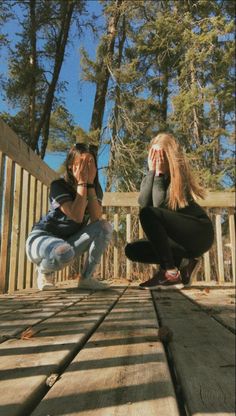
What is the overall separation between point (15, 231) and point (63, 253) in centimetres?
50

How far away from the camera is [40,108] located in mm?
7188

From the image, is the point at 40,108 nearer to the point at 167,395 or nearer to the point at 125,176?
the point at 125,176

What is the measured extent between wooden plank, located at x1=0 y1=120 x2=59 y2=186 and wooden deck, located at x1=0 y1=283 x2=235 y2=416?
1238 mm

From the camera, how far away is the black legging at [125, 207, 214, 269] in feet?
9.25

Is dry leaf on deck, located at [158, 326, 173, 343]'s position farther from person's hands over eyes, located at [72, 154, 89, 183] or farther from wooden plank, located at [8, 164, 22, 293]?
wooden plank, located at [8, 164, 22, 293]

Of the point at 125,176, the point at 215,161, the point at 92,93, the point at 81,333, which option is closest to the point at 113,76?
the point at 92,93

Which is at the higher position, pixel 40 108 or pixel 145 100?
pixel 145 100

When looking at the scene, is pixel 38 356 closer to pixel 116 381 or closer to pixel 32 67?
pixel 116 381

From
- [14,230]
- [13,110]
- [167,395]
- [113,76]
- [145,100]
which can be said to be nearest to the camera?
[167,395]

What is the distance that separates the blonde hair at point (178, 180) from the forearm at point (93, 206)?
1.76 feet

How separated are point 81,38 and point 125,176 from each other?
108 inches

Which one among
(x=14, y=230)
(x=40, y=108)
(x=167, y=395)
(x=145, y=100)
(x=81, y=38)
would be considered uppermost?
(x=81, y=38)

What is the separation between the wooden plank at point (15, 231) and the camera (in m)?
3.05

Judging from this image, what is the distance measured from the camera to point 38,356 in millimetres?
968
